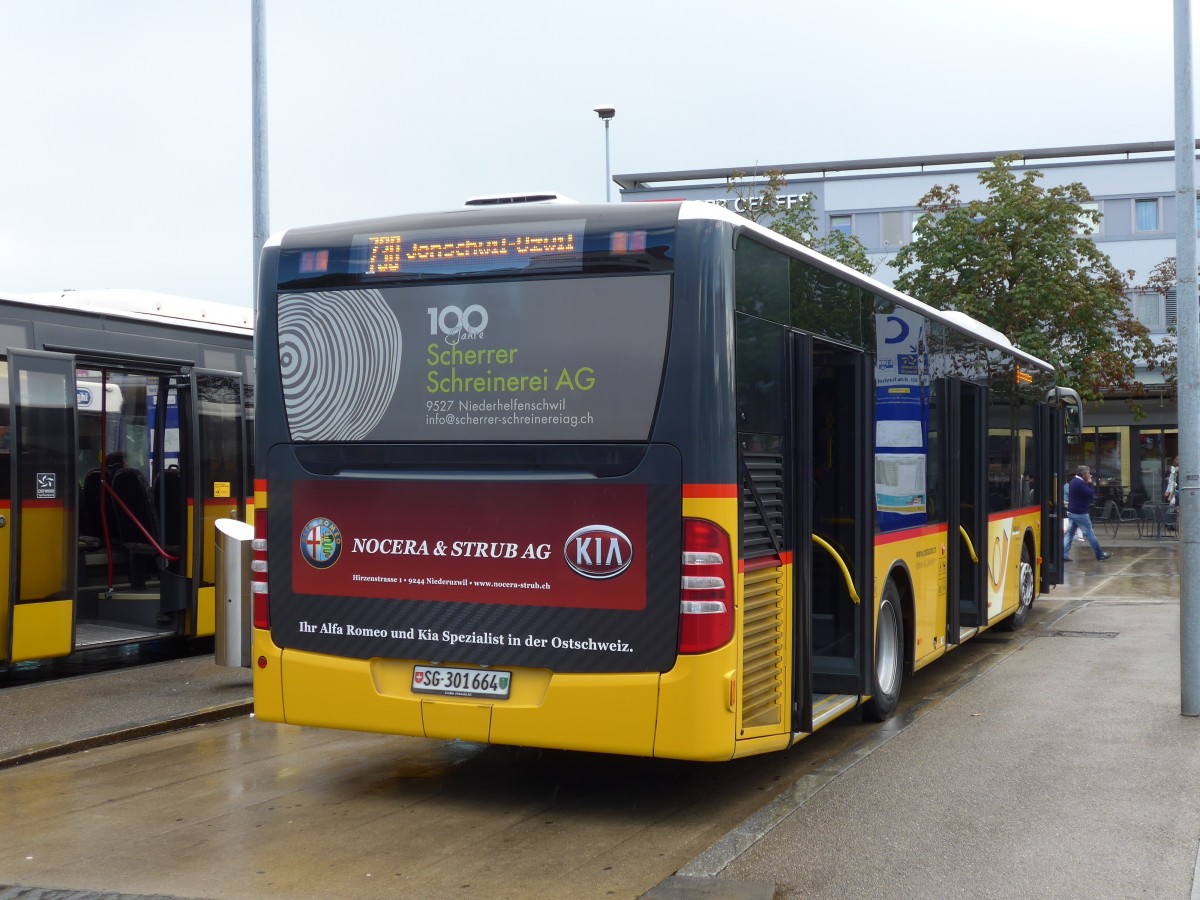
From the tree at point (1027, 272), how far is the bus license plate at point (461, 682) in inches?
886

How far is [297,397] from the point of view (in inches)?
276

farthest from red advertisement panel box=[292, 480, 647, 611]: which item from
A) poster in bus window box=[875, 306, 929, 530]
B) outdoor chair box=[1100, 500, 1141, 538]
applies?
outdoor chair box=[1100, 500, 1141, 538]

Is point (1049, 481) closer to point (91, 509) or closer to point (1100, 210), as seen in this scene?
point (91, 509)

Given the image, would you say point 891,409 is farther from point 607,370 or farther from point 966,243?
point 966,243

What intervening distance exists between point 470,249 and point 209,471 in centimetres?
659

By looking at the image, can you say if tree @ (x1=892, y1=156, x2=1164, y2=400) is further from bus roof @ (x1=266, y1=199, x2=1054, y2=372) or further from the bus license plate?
the bus license plate

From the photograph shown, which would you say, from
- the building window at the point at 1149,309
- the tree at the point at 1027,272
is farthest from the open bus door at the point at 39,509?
the building window at the point at 1149,309

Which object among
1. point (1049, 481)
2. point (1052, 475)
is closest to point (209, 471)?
point (1049, 481)

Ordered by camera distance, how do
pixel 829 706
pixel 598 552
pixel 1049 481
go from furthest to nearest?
pixel 1049 481 < pixel 829 706 < pixel 598 552

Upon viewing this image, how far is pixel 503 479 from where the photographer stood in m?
6.53

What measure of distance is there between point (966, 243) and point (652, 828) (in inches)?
924

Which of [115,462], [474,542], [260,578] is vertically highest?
[115,462]

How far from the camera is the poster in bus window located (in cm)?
860

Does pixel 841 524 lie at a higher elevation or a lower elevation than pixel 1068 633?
higher
